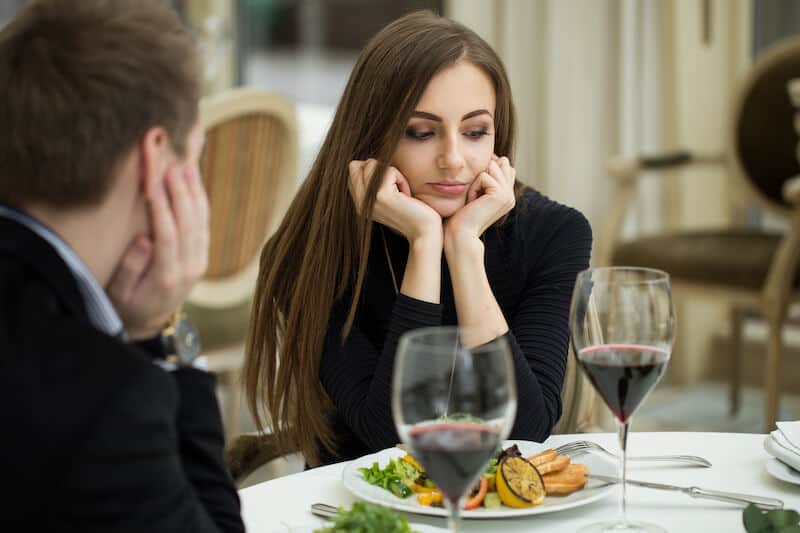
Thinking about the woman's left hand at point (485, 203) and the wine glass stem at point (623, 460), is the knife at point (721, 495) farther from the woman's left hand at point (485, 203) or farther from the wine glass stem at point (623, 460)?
the woman's left hand at point (485, 203)

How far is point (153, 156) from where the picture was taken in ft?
3.02

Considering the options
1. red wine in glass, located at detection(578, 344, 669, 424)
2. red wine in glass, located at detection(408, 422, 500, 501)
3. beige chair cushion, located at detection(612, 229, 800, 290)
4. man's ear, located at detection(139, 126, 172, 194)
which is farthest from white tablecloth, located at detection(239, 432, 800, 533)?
beige chair cushion, located at detection(612, 229, 800, 290)

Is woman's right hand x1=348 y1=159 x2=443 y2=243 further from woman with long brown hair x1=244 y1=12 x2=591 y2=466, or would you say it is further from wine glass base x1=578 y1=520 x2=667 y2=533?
wine glass base x1=578 y1=520 x2=667 y2=533

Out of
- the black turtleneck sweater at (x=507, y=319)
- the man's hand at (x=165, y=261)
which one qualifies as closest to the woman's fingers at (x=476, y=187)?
the black turtleneck sweater at (x=507, y=319)

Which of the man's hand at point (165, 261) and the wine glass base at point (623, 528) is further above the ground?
the man's hand at point (165, 261)

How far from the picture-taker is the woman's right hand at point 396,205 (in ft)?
5.23

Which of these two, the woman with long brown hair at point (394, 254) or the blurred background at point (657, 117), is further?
the blurred background at point (657, 117)

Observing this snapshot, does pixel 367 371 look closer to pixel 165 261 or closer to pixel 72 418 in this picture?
pixel 165 261

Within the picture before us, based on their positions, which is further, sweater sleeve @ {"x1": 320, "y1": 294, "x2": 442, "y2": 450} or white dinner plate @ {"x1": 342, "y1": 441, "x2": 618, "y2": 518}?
sweater sleeve @ {"x1": 320, "y1": 294, "x2": 442, "y2": 450}

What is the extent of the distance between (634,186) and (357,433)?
256 cm

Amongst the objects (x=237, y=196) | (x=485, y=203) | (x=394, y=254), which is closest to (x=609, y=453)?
(x=485, y=203)

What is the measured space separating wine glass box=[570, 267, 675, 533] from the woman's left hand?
0.54 metres

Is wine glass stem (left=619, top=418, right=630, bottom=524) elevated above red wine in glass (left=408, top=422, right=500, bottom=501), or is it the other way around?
red wine in glass (left=408, top=422, right=500, bottom=501)

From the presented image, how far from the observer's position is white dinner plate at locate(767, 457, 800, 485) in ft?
3.79
